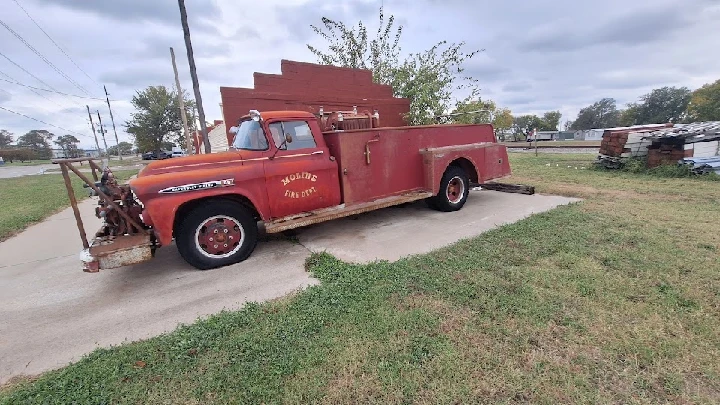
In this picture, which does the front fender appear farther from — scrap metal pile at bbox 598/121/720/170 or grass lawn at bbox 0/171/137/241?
scrap metal pile at bbox 598/121/720/170

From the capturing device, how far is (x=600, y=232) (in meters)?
4.84

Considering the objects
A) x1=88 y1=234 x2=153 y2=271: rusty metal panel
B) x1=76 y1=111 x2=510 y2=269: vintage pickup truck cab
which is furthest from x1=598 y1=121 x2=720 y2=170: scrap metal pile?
x1=88 y1=234 x2=153 y2=271: rusty metal panel

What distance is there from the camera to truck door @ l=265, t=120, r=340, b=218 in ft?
15.5

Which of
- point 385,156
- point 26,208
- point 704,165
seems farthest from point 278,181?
point 704,165

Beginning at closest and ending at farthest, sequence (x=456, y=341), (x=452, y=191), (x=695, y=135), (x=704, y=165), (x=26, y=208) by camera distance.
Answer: (x=456, y=341), (x=452, y=191), (x=704, y=165), (x=26, y=208), (x=695, y=135)

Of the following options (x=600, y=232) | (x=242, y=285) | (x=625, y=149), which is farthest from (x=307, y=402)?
Answer: (x=625, y=149)

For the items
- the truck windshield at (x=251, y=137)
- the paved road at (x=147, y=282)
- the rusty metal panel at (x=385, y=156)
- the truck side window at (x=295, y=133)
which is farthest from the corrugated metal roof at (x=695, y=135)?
the truck windshield at (x=251, y=137)

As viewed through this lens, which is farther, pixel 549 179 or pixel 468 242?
pixel 549 179

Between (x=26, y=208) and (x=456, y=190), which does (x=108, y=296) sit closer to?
(x=456, y=190)

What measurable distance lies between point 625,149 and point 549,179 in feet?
11.3

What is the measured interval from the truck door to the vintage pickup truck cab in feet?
0.05

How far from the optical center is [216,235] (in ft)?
14.5

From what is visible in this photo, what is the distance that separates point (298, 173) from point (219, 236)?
1.35 m

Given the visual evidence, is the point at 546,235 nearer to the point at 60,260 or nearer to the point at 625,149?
the point at 60,260
